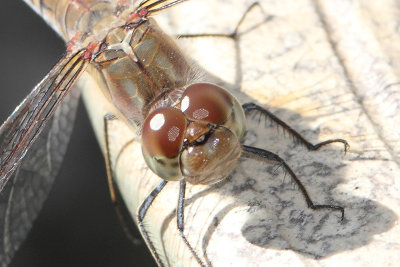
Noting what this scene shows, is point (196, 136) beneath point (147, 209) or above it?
above

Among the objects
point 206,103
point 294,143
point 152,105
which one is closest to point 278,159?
point 294,143

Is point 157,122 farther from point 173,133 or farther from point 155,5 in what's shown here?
point 155,5

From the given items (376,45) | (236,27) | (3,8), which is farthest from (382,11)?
(3,8)

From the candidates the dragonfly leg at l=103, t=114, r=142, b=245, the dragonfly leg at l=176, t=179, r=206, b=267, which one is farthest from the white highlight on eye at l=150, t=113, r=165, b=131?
the dragonfly leg at l=103, t=114, r=142, b=245

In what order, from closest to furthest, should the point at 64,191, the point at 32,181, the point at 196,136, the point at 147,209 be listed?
1. the point at 196,136
2. the point at 147,209
3. the point at 32,181
4. the point at 64,191

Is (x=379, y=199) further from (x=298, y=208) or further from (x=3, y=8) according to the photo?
(x=3, y=8)

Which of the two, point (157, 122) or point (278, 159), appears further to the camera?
point (278, 159)

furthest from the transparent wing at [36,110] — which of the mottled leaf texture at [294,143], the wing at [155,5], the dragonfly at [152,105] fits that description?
the mottled leaf texture at [294,143]
